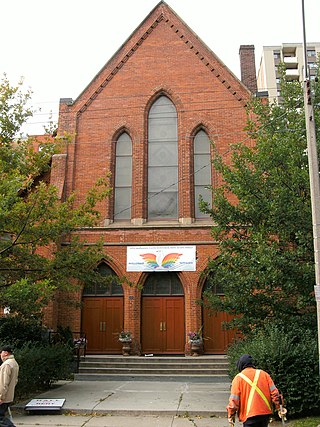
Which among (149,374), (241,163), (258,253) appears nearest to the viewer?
(258,253)

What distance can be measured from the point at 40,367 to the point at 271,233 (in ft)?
22.4

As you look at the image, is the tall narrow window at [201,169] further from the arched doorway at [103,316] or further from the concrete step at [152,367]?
the concrete step at [152,367]

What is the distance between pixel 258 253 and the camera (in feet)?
36.3

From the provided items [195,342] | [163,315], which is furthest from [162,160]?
[195,342]

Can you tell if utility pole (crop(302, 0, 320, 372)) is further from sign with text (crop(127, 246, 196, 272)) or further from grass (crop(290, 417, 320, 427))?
sign with text (crop(127, 246, 196, 272))

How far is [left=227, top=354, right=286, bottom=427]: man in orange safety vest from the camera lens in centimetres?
541

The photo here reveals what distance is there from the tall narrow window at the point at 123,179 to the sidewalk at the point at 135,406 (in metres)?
7.60

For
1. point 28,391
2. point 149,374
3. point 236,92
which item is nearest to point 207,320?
point 149,374

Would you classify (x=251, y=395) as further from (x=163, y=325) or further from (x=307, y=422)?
(x=163, y=325)

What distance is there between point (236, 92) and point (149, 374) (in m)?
11.8

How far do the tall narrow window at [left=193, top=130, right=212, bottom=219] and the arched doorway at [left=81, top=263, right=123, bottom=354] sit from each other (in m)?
4.60

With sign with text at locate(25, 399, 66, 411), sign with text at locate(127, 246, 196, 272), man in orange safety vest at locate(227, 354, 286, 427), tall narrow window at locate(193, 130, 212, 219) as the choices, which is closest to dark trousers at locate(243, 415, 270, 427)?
man in orange safety vest at locate(227, 354, 286, 427)

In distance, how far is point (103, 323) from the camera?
18109mm

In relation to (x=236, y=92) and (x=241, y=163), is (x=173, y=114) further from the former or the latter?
(x=241, y=163)
